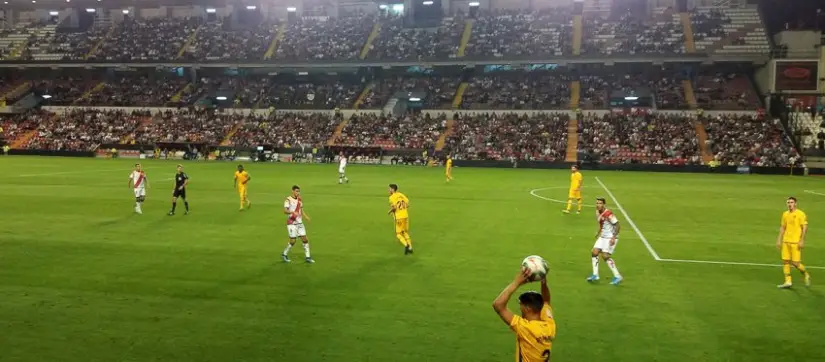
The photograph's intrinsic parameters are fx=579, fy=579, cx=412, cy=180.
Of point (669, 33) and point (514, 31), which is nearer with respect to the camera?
point (669, 33)

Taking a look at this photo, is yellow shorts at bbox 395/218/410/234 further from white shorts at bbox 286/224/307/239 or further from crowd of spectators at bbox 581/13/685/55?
crowd of spectators at bbox 581/13/685/55

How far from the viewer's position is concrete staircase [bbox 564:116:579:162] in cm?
5103

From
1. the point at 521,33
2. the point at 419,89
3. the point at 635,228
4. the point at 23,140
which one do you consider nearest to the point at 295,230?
the point at 635,228

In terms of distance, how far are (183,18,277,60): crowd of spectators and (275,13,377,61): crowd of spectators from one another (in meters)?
2.70

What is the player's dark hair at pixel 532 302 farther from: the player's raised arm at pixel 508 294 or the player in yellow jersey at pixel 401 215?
the player in yellow jersey at pixel 401 215

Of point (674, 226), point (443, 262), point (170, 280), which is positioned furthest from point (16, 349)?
point (674, 226)

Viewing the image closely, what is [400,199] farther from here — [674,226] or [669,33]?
[669,33]

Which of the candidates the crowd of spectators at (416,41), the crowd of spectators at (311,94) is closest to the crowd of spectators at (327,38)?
the crowd of spectators at (416,41)

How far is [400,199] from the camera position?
50.9ft

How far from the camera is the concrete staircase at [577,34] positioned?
62.6 metres

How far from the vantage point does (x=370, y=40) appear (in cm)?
7069

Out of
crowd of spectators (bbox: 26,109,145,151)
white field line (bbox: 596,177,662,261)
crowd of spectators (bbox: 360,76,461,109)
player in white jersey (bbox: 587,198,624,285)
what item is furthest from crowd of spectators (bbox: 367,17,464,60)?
player in white jersey (bbox: 587,198,624,285)

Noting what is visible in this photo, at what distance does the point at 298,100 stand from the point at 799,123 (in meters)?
50.4

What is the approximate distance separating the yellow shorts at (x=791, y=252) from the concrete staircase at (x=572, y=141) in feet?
125
